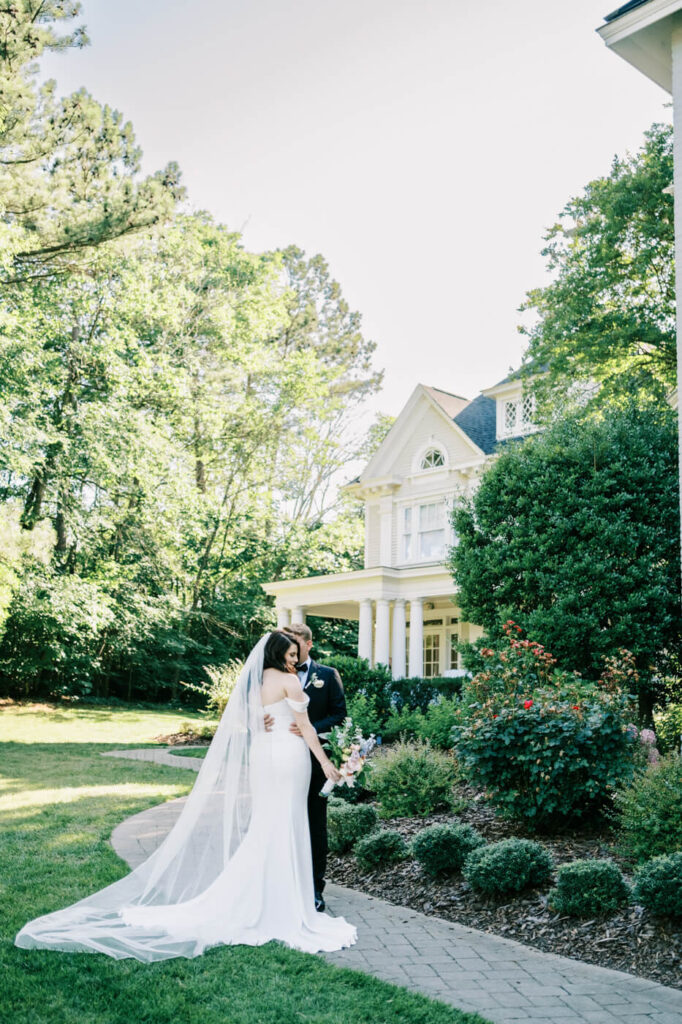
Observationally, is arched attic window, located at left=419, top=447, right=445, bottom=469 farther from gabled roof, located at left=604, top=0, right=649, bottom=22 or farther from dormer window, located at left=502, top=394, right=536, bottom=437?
gabled roof, located at left=604, top=0, right=649, bottom=22

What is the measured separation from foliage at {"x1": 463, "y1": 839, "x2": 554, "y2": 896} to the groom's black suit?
117cm

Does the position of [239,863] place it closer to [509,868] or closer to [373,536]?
[509,868]

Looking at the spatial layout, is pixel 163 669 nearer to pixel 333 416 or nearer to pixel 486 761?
pixel 333 416

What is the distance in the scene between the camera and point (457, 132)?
11.5m

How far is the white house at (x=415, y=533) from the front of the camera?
24281mm

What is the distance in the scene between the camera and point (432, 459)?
26953 mm

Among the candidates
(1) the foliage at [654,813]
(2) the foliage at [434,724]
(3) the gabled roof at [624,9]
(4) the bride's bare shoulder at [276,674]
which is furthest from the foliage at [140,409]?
(1) the foliage at [654,813]

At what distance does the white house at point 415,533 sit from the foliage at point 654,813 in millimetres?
16853

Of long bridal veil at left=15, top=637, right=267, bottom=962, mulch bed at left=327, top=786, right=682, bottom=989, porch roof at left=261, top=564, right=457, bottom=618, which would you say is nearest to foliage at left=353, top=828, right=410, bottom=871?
mulch bed at left=327, top=786, right=682, bottom=989

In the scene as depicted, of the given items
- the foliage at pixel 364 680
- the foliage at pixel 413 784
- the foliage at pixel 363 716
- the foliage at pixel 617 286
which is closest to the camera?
the foliage at pixel 413 784

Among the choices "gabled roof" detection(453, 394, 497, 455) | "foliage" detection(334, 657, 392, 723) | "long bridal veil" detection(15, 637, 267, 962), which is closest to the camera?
"long bridal veil" detection(15, 637, 267, 962)

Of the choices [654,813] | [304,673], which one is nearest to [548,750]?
[654,813]

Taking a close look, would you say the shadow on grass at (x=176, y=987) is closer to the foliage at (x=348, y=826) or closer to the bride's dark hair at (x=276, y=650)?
the bride's dark hair at (x=276, y=650)

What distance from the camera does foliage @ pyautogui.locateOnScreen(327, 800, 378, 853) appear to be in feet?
26.2
